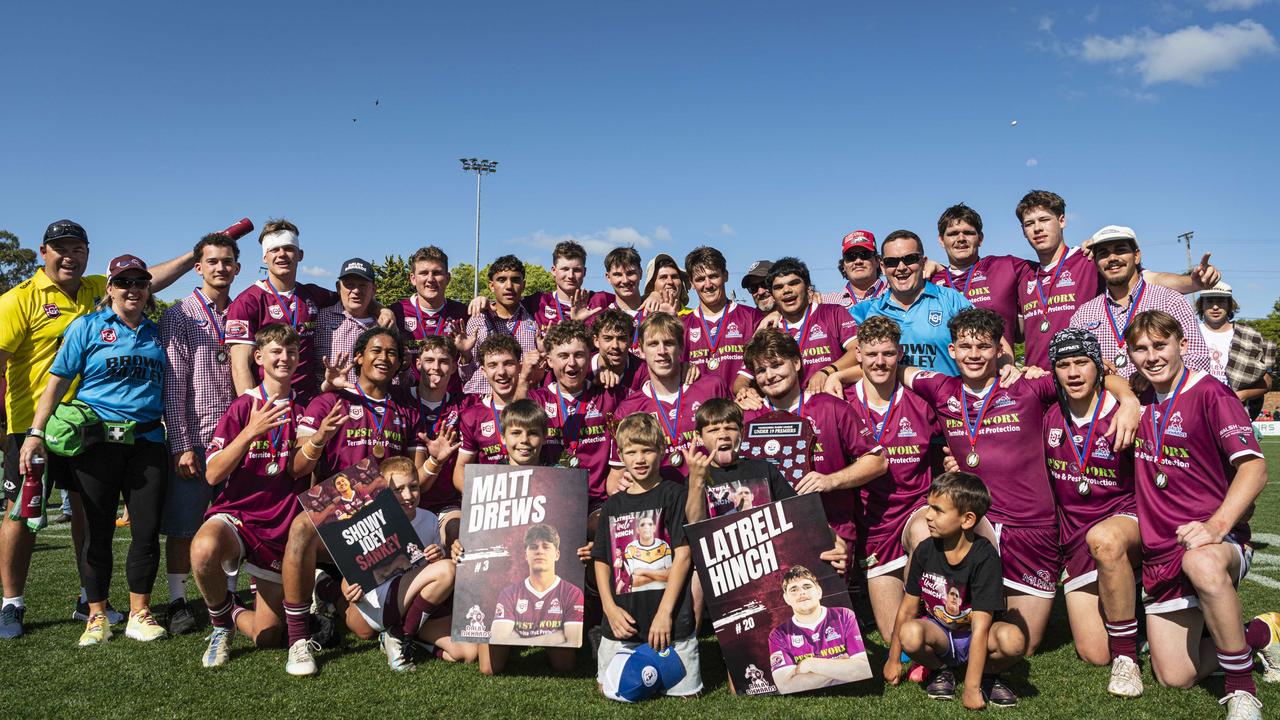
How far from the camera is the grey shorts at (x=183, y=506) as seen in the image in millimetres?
5961

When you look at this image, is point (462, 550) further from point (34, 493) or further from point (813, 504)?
point (34, 493)

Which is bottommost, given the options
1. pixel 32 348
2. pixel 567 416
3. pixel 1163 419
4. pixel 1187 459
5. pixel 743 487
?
pixel 743 487

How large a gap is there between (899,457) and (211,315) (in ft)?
18.6

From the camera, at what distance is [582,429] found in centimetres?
588

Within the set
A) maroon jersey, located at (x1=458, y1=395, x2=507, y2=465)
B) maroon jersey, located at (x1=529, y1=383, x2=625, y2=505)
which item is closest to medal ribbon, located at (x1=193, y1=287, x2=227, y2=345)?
maroon jersey, located at (x1=458, y1=395, x2=507, y2=465)

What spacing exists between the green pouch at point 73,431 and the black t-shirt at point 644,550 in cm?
385

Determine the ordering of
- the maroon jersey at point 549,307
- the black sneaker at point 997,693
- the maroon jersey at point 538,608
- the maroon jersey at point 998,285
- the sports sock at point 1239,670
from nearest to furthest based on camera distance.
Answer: the sports sock at point 1239,670 < the black sneaker at point 997,693 < the maroon jersey at point 538,608 < the maroon jersey at point 998,285 < the maroon jersey at point 549,307

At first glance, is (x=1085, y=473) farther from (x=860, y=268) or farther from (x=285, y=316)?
(x=285, y=316)

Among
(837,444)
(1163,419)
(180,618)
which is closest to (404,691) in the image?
(180,618)

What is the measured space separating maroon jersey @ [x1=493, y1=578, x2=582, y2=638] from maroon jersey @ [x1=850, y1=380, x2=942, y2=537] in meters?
2.26

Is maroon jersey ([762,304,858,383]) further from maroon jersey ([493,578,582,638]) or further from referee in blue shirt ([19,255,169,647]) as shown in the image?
referee in blue shirt ([19,255,169,647])

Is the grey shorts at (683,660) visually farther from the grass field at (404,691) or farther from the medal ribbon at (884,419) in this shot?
the medal ribbon at (884,419)

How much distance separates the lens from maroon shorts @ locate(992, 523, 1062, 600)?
513 cm

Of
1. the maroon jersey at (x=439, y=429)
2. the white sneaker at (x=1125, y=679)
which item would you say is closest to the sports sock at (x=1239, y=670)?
the white sneaker at (x=1125, y=679)
